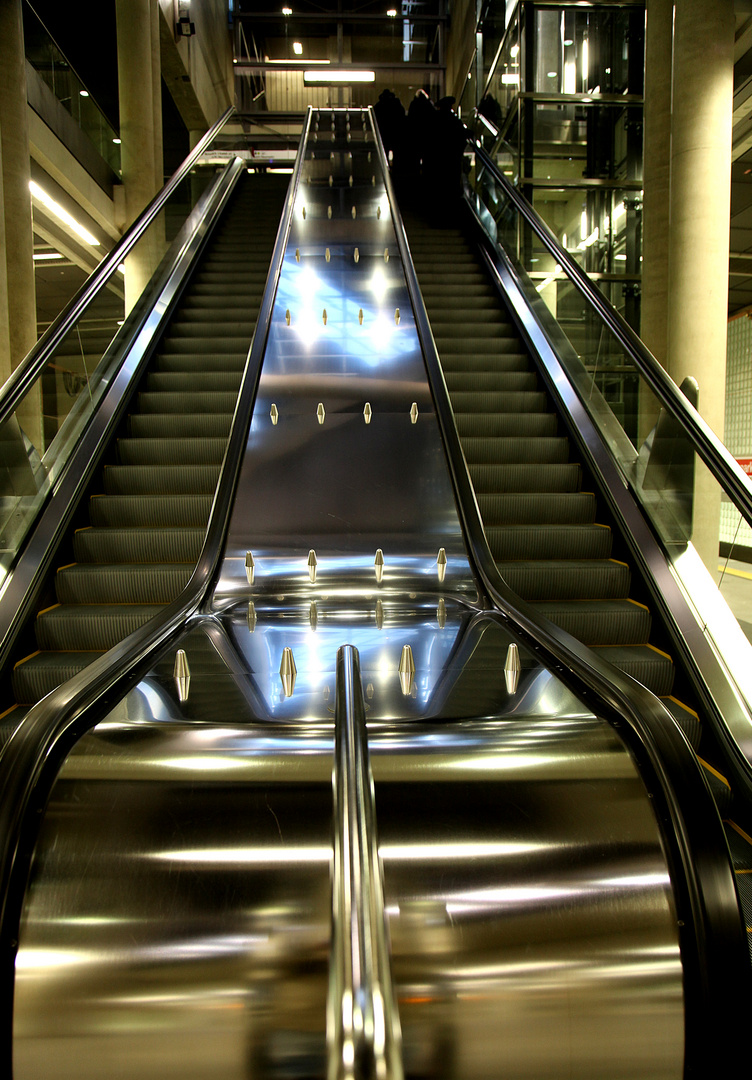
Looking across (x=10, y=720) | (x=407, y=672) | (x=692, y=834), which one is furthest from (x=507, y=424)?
(x=692, y=834)

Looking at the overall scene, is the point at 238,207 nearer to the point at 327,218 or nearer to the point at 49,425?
the point at 327,218

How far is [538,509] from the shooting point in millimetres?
4316

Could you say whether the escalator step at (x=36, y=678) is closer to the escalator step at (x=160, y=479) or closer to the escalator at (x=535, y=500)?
the escalator step at (x=160, y=479)

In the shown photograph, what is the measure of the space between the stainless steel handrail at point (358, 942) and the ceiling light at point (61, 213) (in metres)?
12.2

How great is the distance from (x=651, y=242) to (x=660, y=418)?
15.7 ft

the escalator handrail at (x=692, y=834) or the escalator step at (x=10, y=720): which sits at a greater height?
the escalator handrail at (x=692, y=834)

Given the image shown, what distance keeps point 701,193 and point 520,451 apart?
304 cm

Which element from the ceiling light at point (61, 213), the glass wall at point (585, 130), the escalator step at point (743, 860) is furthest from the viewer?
the ceiling light at point (61, 213)

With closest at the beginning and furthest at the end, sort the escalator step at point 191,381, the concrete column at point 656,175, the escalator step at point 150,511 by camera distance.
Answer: the escalator step at point 150,511 < the escalator step at point 191,381 < the concrete column at point 656,175

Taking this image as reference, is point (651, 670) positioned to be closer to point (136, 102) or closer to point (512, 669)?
point (512, 669)

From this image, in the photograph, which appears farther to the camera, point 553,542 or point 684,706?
point 553,542

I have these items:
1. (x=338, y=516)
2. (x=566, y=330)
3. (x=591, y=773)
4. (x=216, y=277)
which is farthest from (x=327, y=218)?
(x=591, y=773)

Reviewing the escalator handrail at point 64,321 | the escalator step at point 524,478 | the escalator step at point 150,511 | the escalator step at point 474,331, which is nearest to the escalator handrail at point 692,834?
the escalator step at point 524,478

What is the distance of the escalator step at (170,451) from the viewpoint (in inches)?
185
